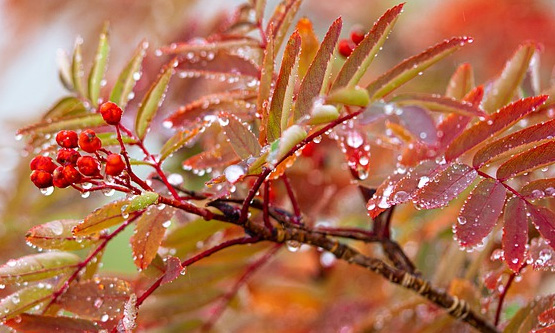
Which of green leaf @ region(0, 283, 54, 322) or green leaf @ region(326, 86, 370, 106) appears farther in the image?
green leaf @ region(0, 283, 54, 322)

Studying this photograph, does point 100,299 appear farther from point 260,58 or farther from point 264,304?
point 264,304

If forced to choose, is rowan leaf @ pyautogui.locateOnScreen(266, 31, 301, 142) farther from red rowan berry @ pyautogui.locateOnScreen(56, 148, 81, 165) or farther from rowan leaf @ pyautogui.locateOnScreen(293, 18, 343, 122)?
red rowan berry @ pyautogui.locateOnScreen(56, 148, 81, 165)


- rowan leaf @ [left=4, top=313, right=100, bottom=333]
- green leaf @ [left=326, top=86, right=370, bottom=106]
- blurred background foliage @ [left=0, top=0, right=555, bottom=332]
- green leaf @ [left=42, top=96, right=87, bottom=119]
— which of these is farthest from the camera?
blurred background foliage @ [left=0, top=0, right=555, bottom=332]

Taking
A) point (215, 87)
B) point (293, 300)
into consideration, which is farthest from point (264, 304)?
point (215, 87)

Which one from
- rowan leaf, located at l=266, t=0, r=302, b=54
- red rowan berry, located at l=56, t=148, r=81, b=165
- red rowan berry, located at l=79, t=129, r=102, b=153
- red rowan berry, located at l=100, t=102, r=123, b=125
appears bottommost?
red rowan berry, located at l=56, t=148, r=81, b=165

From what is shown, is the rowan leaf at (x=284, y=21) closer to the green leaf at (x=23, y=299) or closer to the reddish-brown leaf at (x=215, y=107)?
the reddish-brown leaf at (x=215, y=107)

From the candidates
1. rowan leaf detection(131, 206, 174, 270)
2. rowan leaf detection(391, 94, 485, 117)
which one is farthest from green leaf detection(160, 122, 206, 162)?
rowan leaf detection(391, 94, 485, 117)

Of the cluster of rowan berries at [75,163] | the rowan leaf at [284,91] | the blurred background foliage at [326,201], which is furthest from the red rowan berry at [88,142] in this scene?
the blurred background foliage at [326,201]
